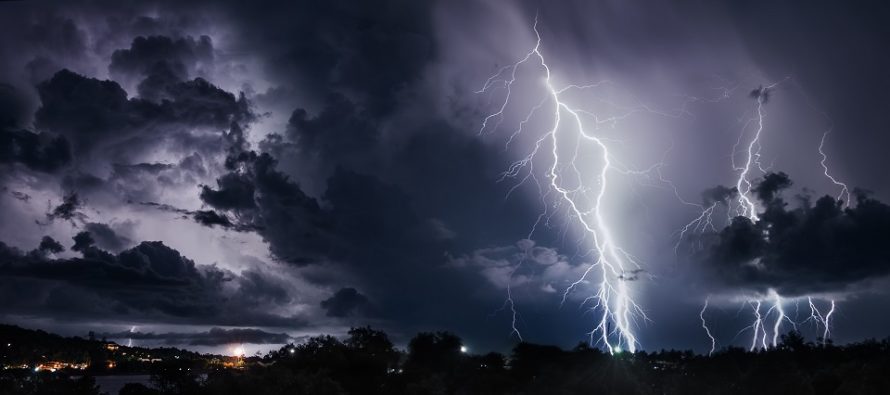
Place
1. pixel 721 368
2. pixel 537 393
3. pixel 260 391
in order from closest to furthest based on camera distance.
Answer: pixel 260 391 → pixel 537 393 → pixel 721 368

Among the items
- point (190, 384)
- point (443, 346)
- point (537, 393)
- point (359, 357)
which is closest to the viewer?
point (190, 384)

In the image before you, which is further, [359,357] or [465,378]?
[465,378]

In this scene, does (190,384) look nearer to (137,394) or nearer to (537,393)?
(137,394)

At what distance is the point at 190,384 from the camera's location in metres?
22.9

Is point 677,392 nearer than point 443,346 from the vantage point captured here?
Yes

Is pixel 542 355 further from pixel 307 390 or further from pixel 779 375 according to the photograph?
pixel 307 390

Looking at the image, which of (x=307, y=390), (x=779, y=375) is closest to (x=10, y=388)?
(x=307, y=390)

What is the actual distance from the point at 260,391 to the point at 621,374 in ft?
69.9

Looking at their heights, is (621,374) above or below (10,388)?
above

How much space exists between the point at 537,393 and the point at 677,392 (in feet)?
22.1

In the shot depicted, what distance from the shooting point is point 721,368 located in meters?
38.9

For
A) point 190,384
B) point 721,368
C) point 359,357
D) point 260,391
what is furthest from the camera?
point 721,368

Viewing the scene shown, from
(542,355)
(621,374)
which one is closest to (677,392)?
(621,374)

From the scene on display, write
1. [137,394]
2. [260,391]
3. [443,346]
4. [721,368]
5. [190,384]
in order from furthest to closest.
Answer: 1. [443,346]
2. [721,368]
3. [137,394]
4. [190,384]
5. [260,391]
